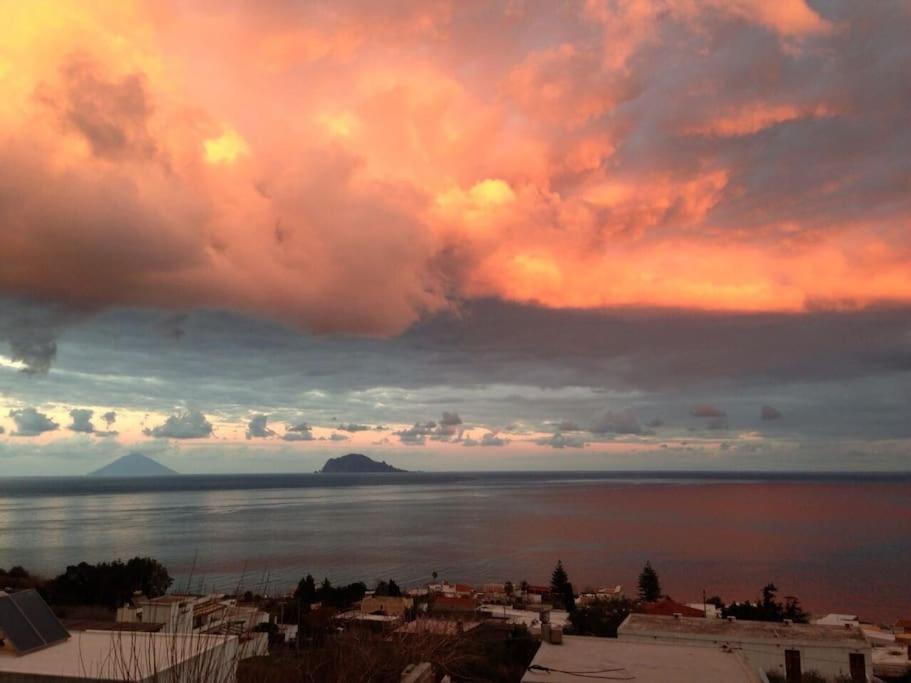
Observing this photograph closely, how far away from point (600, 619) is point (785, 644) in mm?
10077

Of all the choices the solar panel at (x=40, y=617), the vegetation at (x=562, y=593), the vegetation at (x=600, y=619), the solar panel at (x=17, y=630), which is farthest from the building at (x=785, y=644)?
Result: the vegetation at (x=562, y=593)

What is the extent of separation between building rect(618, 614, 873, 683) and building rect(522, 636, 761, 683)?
13.9ft

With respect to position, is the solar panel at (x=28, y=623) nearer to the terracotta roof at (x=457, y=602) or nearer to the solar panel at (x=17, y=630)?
the solar panel at (x=17, y=630)

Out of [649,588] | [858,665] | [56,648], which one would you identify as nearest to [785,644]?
[858,665]

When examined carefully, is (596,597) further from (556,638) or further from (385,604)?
(556,638)

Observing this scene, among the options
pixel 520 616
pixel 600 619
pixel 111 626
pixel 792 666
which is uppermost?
pixel 111 626

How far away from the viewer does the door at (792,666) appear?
13.5 meters

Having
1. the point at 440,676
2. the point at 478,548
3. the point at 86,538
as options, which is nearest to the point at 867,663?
the point at 440,676

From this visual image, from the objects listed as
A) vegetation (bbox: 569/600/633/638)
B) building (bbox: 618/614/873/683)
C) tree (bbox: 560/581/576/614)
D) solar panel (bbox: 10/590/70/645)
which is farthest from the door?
tree (bbox: 560/581/576/614)

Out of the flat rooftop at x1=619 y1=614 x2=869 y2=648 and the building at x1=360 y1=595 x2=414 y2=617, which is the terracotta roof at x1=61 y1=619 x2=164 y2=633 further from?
the building at x1=360 y1=595 x2=414 y2=617

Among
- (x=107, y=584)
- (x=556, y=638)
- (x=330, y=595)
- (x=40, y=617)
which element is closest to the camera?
(x=40, y=617)

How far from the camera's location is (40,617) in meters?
9.38

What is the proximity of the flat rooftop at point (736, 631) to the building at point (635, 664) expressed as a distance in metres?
5.64

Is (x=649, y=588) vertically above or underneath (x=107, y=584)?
underneath
